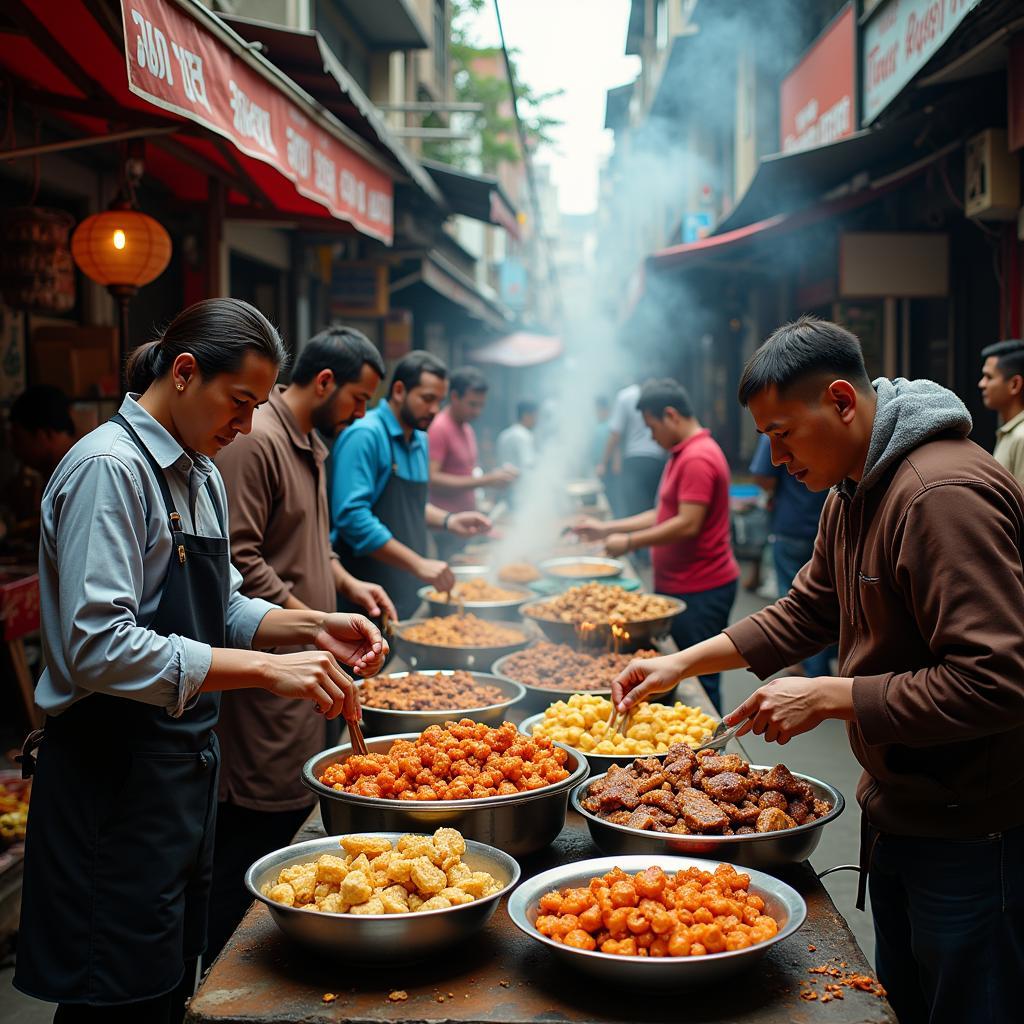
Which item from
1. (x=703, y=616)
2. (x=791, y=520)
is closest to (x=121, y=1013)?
(x=703, y=616)

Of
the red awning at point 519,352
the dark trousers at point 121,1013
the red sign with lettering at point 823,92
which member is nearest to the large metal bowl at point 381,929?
the dark trousers at point 121,1013

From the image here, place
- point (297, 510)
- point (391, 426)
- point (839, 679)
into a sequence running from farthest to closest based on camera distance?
1. point (391, 426)
2. point (297, 510)
3. point (839, 679)

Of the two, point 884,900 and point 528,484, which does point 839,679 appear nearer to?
point 884,900

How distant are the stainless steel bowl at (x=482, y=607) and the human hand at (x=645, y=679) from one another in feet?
7.24

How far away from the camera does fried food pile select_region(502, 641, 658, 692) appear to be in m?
3.99

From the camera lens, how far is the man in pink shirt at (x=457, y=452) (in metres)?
8.05

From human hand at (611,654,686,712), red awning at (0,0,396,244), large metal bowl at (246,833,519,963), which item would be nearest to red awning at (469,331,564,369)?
red awning at (0,0,396,244)

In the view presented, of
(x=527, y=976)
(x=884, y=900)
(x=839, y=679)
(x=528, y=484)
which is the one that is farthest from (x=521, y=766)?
(x=528, y=484)

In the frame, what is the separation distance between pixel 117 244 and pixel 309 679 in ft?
11.2

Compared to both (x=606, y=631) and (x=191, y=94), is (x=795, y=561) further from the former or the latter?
(x=191, y=94)

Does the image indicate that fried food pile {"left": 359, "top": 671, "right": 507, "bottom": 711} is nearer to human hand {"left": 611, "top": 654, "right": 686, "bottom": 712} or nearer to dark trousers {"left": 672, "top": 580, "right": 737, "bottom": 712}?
human hand {"left": 611, "top": 654, "right": 686, "bottom": 712}

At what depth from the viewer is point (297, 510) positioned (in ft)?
12.7

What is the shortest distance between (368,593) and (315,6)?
35.3 ft

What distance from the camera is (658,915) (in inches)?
78.7
